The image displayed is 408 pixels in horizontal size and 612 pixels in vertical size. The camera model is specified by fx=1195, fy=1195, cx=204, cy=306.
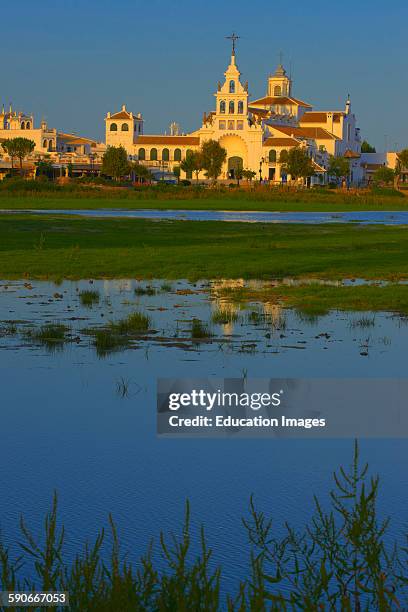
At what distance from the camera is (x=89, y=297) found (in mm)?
23234

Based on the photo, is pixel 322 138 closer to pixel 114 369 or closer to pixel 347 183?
pixel 347 183

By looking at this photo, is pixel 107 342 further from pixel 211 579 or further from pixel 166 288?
pixel 211 579

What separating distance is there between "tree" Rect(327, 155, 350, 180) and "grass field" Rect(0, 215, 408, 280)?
12717 cm

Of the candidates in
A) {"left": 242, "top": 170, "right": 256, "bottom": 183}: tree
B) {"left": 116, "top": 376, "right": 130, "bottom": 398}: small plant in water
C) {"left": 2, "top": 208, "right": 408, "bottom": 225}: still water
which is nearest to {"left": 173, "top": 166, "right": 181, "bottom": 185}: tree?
{"left": 242, "top": 170, "right": 256, "bottom": 183}: tree

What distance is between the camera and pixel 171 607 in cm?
641

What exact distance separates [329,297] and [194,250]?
12.7 meters

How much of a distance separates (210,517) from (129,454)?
2204mm

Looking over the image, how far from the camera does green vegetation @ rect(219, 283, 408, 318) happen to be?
22.2m

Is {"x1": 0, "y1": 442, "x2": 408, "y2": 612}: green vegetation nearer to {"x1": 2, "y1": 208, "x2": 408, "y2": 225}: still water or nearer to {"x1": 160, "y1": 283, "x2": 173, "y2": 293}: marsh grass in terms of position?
{"x1": 160, "y1": 283, "x2": 173, "y2": 293}: marsh grass

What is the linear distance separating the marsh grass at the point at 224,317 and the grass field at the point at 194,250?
23.2 feet

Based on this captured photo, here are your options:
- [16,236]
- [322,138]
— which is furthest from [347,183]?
[16,236]

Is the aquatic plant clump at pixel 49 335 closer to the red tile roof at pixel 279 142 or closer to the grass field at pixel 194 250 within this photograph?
the grass field at pixel 194 250

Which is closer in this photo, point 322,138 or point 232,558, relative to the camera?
point 232,558

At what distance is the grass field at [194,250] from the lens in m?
29.1
